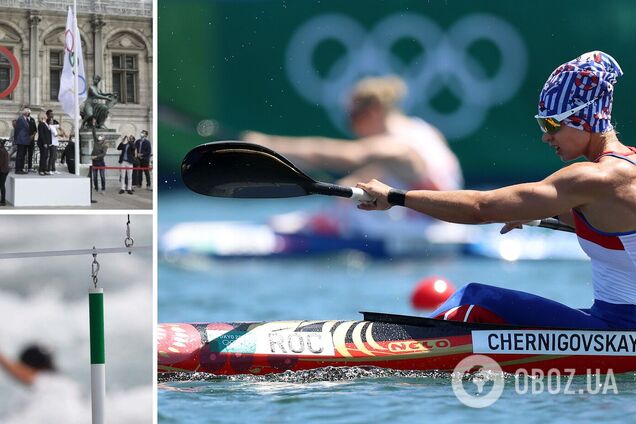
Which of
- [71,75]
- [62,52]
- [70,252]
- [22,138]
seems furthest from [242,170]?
[62,52]

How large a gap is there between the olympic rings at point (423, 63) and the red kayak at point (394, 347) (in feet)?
46.4

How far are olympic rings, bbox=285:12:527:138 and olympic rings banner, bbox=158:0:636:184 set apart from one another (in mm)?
24

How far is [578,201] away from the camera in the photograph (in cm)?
477

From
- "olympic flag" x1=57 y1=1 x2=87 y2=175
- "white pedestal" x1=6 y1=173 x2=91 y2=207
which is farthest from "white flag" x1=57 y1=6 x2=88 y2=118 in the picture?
"white pedestal" x1=6 y1=173 x2=91 y2=207

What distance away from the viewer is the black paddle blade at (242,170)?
5531mm

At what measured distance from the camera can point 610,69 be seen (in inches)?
198

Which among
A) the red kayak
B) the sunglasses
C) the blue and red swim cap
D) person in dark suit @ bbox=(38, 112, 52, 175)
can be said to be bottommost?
the red kayak

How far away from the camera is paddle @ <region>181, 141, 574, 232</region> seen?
5531 mm

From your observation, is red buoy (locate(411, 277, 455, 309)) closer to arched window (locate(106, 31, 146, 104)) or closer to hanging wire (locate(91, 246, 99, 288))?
hanging wire (locate(91, 246, 99, 288))

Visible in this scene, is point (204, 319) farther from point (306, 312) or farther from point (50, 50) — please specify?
point (50, 50)

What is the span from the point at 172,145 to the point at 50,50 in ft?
8.62

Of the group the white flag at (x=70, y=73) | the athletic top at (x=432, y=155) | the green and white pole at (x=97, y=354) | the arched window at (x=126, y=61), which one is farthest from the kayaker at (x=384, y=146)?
the green and white pole at (x=97, y=354)

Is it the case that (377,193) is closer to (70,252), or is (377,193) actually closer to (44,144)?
(70,252)

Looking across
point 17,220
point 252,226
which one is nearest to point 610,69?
point 17,220
